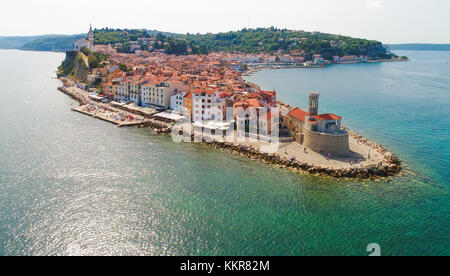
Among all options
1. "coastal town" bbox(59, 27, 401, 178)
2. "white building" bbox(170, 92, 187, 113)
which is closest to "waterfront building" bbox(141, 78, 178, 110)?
"coastal town" bbox(59, 27, 401, 178)

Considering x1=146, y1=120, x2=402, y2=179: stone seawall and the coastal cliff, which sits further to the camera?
the coastal cliff

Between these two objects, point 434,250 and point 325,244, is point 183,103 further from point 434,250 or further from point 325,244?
point 434,250

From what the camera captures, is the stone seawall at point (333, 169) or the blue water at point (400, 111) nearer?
the stone seawall at point (333, 169)

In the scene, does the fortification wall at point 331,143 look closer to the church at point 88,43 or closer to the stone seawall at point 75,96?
the stone seawall at point 75,96

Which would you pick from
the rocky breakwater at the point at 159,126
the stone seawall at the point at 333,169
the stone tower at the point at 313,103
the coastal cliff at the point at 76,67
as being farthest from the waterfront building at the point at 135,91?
the stone tower at the point at 313,103

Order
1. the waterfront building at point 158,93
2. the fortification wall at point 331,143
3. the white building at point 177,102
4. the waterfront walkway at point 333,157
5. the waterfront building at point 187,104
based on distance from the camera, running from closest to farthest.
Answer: the waterfront walkway at point 333,157
the fortification wall at point 331,143
the waterfront building at point 187,104
the white building at point 177,102
the waterfront building at point 158,93

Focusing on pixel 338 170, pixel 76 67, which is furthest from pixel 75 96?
pixel 338 170

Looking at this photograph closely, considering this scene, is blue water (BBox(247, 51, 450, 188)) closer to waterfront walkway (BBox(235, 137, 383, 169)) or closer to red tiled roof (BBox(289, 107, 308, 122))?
waterfront walkway (BBox(235, 137, 383, 169))
